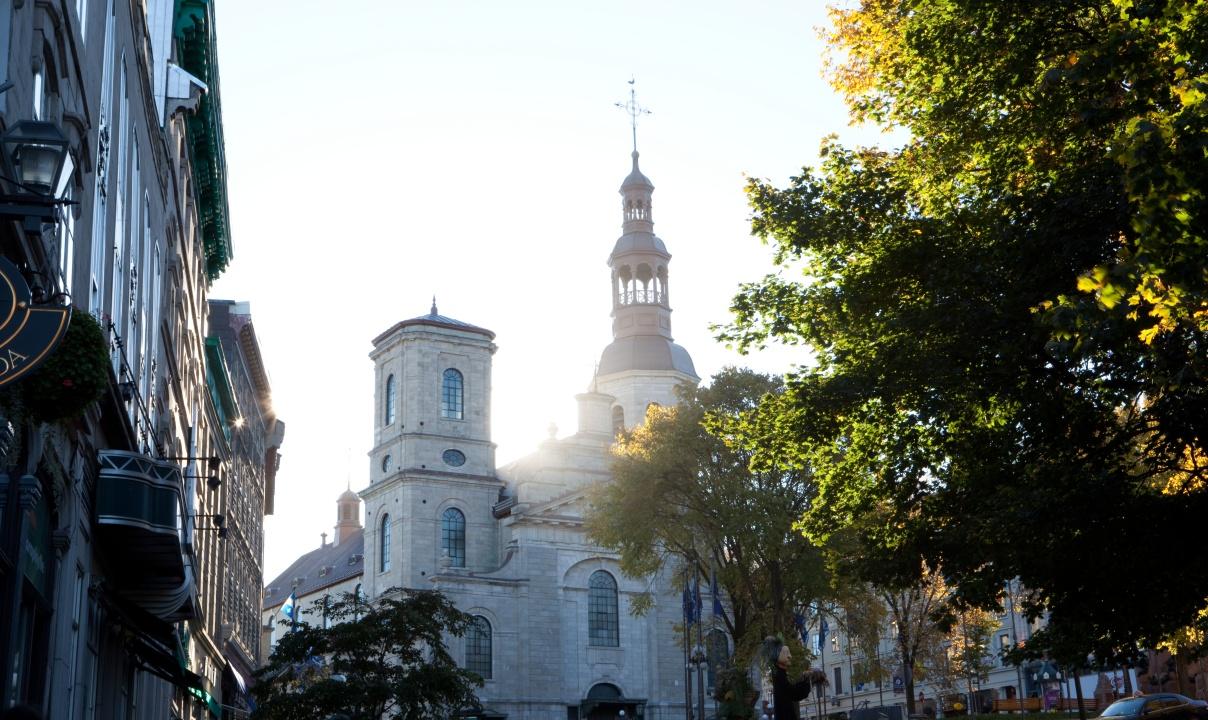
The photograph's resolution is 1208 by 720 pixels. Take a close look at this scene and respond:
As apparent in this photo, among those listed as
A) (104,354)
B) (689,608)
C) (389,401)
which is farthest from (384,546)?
(104,354)

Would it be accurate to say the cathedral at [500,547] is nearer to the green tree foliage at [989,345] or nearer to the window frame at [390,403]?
the window frame at [390,403]

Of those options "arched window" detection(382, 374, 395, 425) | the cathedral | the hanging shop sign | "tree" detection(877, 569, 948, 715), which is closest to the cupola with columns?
the cathedral

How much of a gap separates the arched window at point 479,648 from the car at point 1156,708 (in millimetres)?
41686

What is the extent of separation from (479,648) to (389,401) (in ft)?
49.0

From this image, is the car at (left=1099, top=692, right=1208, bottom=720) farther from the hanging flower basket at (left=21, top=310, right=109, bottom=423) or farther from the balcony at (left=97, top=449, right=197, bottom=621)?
the hanging flower basket at (left=21, top=310, right=109, bottom=423)

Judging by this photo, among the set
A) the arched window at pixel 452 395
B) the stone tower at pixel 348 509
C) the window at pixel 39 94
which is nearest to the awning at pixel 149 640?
the window at pixel 39 94

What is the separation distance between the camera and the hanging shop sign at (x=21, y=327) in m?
8.02

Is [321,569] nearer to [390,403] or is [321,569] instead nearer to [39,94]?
[390,403]

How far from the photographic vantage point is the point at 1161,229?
11742 mm

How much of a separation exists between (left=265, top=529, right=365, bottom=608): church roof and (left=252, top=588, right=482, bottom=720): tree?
56372mm

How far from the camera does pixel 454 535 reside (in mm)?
76312

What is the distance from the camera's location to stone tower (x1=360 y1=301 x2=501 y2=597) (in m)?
75.2

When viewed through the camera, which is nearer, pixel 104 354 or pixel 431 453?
pixel 104 354

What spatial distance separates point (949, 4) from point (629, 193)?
7454 cm
